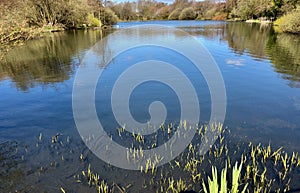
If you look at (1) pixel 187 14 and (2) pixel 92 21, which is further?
(1) pixel 187 14

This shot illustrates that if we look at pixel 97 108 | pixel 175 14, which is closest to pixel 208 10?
pixel 175 14

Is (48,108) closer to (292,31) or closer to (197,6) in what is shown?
(292,31)

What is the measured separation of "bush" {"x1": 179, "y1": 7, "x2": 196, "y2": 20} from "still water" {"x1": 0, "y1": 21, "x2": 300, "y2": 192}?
142m

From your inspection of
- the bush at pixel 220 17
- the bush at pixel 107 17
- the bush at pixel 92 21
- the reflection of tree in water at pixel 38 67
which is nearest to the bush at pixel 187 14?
the bush at pixel 220 17

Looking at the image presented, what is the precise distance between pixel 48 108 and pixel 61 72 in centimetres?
901

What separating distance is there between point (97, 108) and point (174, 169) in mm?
6887

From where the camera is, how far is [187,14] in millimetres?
158875

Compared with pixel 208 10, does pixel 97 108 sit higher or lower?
lower

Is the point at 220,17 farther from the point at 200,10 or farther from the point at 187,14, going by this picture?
the point at 200,10

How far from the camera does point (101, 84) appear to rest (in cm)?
1802

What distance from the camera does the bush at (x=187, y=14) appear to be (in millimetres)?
157625

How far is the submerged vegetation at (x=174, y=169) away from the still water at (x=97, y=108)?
2.2 inches

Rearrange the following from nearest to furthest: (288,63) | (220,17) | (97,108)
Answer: (97,108)
(288,63)
(220,17)

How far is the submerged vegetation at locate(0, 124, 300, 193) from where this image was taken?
7207 millimetres
